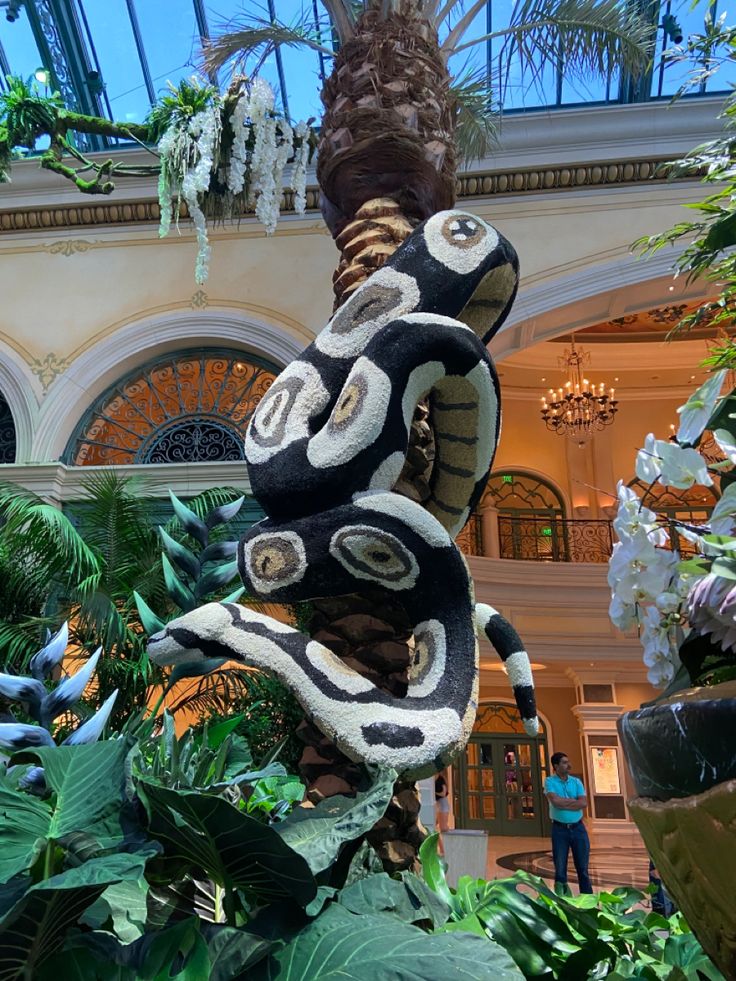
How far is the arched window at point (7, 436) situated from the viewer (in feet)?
29.0

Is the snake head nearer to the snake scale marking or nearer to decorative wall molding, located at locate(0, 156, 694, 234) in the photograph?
the snake scale marking

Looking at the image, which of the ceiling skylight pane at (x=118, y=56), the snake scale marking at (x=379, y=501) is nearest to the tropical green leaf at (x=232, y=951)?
the snake scale marking at (x=379, y=501)

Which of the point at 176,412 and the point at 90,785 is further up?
the point at 176,412

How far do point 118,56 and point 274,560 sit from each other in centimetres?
1076

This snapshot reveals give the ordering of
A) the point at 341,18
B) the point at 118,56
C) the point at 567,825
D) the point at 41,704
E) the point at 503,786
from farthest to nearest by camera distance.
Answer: the point at 503,786, the point at 118,56, the point at 567,825, the point at 341,18, the point at 41,704

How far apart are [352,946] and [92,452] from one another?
27.2 feet

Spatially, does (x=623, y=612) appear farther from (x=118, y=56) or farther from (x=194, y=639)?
(x=118, y=56)

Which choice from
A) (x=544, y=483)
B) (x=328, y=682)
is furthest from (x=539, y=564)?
(x=328, y=682)

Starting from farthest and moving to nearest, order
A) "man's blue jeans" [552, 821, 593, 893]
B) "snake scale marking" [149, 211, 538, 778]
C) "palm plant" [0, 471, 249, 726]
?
"man's blue jeans" [552, 821, 593, 893] → "palm plant" [0, 471, 249, 726] → "snake scale marking" [149, 211, 538, 778]

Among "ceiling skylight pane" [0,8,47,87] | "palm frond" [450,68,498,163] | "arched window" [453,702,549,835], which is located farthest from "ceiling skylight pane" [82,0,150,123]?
"arched window" [453,702,549,835]

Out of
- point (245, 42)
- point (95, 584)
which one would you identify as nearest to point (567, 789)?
point (95, 584)

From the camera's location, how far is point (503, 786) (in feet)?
47.4

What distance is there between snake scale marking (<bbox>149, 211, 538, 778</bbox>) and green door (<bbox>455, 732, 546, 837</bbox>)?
491 inches

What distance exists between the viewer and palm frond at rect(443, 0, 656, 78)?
17.7ft
